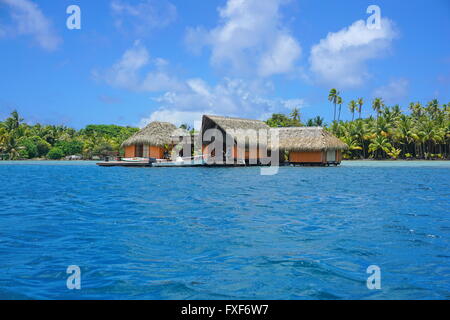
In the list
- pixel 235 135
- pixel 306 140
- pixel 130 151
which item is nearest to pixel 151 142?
pixel 130 151

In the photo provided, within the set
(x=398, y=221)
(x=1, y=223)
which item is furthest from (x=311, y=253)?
(x=1, y=223)

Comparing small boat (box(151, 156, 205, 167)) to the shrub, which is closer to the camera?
small boat (box(151, 156, 205, 167))

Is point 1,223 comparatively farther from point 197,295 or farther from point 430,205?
point 430,205

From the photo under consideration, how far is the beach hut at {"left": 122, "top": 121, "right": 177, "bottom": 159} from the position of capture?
28755 mm

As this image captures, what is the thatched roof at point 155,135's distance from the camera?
94.0 feet

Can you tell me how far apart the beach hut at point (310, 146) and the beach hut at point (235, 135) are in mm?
2152

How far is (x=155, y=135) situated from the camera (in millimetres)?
28984

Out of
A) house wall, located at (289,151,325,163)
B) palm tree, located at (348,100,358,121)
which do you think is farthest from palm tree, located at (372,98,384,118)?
house wall, located at (289,151,325,163)

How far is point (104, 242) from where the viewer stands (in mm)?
4969

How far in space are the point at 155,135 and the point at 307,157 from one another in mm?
10887

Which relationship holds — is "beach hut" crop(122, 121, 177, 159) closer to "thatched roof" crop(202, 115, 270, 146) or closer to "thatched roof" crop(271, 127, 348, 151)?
"thatched roof" crop(202, 115, 270, 146)
